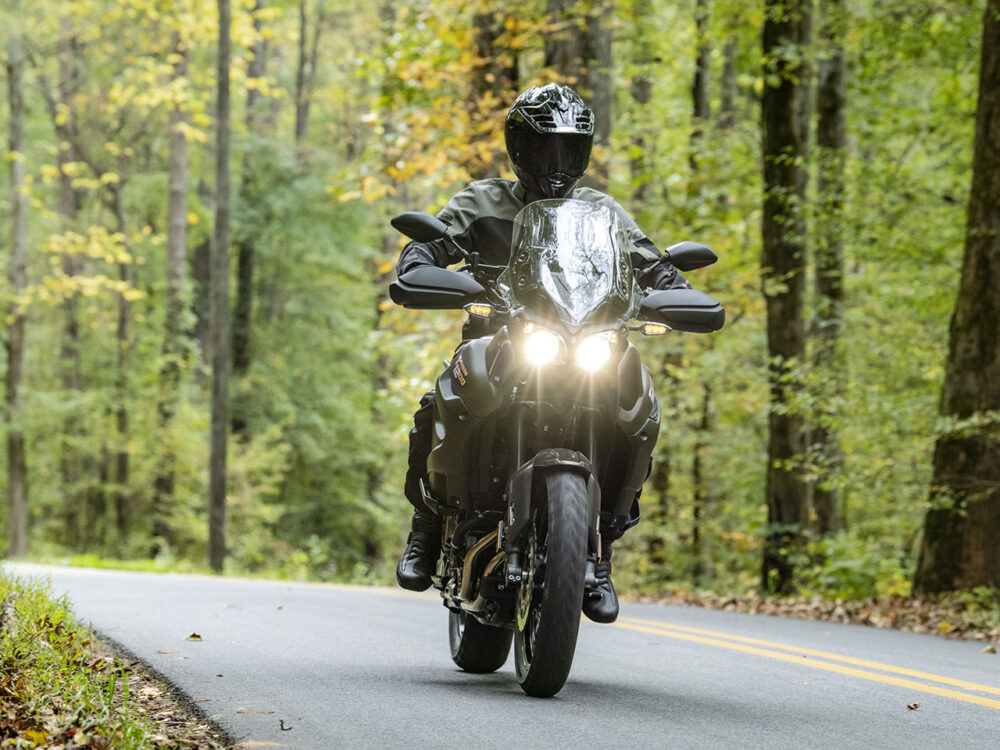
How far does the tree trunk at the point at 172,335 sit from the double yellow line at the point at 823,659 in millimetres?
18709

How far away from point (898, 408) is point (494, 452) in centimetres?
784

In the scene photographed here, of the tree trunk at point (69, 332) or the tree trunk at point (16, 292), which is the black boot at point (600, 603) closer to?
the tree trunk at point (16, 292)

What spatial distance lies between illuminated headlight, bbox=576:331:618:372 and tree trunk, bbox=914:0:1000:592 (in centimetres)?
674

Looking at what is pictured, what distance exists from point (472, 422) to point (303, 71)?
34148 mm

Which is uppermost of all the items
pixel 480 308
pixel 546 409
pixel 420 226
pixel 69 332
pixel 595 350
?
pixel 420 226

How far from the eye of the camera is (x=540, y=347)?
4.75 meters

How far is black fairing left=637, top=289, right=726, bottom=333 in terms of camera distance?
16.6 ft

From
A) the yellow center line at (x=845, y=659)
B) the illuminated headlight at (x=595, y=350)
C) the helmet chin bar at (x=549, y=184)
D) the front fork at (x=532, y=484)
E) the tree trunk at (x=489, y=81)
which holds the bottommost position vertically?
the yellow center line at (x=845, y=659)

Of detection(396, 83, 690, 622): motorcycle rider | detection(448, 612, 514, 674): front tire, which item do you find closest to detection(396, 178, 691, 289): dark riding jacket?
detection(396, 83, 690, 622): motorcycle rider

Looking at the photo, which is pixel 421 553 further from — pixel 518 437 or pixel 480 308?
pixel 480 308

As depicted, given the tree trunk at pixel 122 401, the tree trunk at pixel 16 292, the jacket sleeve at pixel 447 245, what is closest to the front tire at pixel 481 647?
the jacket sleeve at pixel 447 245

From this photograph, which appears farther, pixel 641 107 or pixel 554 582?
pixel 641 107

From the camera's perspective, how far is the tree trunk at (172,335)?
2759cm

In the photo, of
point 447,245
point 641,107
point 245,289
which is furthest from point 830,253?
point 245,289
